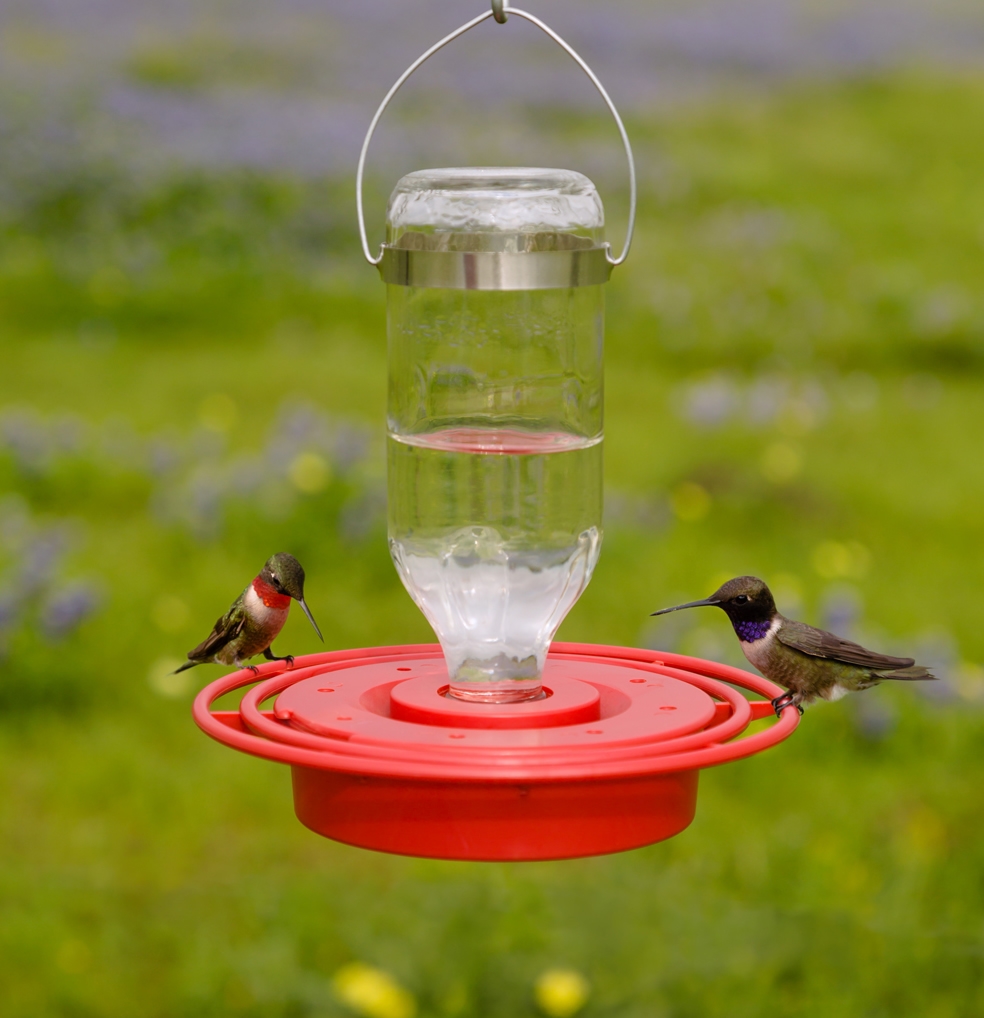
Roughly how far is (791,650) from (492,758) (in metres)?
0.71

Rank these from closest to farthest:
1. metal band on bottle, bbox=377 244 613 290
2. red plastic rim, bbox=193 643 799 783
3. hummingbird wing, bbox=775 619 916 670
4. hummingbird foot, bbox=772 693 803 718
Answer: red plastic rim, bbox=193 643 799 783
metal band on bottle, bbox=377 244 613 290
hummingbird foot, bbox=772 693 803 718
hummingbird wing, bbox=775 619 916 670

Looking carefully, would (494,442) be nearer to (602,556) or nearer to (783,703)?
(783,703)

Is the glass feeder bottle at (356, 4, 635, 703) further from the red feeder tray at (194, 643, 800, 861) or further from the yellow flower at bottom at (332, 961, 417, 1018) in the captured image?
the yellow flower at bottom at (332, 961, 417, 1018)

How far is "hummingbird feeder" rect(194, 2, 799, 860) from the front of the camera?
5.61 ft

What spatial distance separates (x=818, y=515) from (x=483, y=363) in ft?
15.0

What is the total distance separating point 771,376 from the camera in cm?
913

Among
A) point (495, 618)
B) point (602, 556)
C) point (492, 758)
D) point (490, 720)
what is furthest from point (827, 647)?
point (602, 556)

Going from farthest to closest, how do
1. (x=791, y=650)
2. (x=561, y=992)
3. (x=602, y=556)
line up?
(x=602, y=556)
(x=561, y=992)
(x=791, y=650)

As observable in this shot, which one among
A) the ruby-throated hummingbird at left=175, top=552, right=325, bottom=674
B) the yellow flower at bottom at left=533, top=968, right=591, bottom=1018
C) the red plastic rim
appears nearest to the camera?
the red plastic rim

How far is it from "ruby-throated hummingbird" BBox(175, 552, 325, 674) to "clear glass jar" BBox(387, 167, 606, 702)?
0.18 meters

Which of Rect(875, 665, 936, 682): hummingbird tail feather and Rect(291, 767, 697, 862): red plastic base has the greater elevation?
Rect(875, 665, 936, 682): hummingbird tail feather

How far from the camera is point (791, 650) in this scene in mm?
2176

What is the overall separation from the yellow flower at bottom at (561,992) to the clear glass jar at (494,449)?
60.1 inches

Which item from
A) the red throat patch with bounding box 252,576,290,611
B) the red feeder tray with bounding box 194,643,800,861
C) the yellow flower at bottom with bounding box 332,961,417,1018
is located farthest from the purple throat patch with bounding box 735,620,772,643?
the yellow flower at bottom with bounding box 332,961,417,1018
